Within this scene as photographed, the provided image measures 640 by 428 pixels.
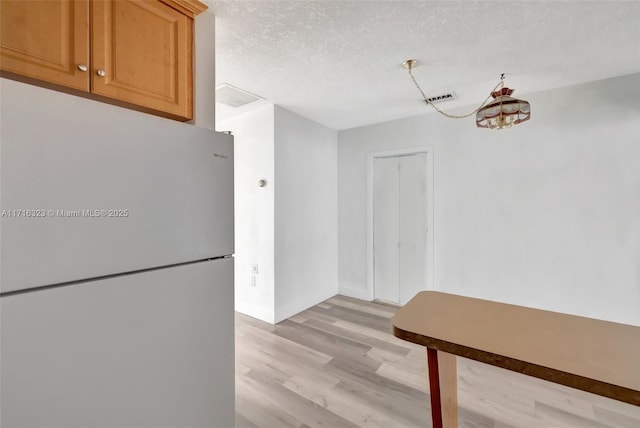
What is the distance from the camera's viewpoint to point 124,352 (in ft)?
3.18

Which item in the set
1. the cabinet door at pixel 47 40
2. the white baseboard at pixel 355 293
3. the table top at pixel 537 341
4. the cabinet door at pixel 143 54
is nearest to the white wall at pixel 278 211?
the white baseboard at pixel 355 293

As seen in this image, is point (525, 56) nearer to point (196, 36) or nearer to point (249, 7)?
point (249, 7)

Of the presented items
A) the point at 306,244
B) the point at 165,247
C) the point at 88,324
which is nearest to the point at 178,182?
the point at 165,247

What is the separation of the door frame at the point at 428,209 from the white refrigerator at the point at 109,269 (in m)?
2.55

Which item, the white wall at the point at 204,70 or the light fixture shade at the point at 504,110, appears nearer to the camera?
the white wall at the point at 204,70

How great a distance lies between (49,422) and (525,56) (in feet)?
10.2

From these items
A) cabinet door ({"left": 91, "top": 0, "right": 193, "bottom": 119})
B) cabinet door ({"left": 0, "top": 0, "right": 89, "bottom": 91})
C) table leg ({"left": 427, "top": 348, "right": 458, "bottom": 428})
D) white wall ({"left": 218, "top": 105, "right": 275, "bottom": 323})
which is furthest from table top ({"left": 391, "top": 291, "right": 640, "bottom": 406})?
white wall ({"left": 218, "top": 105, "right": 275, "bottom": 323})

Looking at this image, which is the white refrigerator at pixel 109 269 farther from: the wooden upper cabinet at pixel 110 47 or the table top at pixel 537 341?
the table top at pixel 537 341

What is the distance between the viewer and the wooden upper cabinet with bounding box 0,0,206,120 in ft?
2.98

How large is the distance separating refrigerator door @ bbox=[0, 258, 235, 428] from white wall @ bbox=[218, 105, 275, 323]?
1.59 metres

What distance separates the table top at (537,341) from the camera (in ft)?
2.45

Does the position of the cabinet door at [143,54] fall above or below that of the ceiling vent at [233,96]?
below

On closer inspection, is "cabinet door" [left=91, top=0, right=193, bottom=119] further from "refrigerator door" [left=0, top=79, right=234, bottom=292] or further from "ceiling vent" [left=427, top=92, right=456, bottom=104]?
"ceiling vent" [left=427, top=92, right=456, bottom=104]

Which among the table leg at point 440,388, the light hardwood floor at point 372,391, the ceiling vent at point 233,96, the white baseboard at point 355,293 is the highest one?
the ceiling vent at point 233,96
